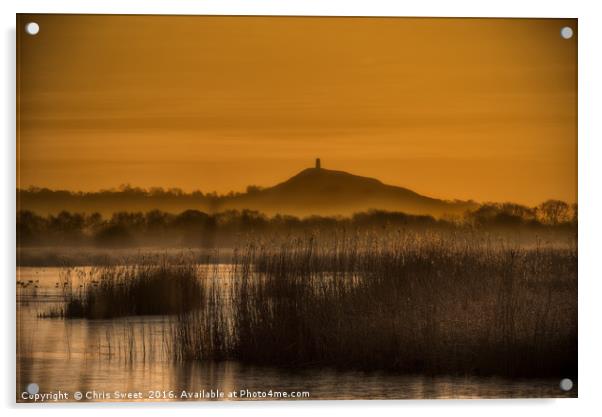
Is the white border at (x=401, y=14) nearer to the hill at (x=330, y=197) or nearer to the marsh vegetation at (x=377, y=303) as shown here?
the marsh vegetation at (x=377, y=303)

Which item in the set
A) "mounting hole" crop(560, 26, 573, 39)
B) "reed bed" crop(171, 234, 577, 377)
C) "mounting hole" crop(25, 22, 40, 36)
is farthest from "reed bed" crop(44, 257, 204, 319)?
"mounting hole" crop(560, 26, 573, 39)

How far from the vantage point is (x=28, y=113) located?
160 inches

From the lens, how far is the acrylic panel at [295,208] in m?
4.06

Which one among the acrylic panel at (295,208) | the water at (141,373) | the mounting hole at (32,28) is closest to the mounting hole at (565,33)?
the acrylic panel at (295,208)

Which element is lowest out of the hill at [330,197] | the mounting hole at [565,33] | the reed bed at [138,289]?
the reed bed at [138,289]

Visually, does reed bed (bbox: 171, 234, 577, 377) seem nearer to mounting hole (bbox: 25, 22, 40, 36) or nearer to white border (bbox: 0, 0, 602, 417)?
white border (bbox: 0, 0, 602, 417)

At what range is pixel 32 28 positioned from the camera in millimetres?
4059

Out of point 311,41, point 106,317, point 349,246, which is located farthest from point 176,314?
point 311,41

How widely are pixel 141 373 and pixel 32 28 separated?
169 cm

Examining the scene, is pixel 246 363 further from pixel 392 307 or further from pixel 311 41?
pixel 311 41

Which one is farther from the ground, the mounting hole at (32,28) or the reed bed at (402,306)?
the mounting hole at (32,28)

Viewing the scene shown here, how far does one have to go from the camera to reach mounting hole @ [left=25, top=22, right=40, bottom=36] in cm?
405

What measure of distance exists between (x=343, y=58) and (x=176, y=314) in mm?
1451

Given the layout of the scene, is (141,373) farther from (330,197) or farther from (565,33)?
(565,33)
